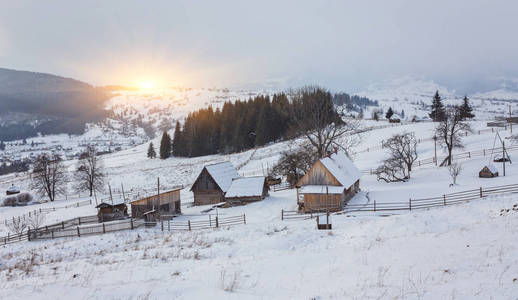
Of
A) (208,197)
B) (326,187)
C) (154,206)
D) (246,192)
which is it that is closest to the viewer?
(326,187)

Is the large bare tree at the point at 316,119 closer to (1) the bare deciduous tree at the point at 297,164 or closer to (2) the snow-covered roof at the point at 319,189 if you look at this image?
(1) the bare deciduous tree at the point at 297,164

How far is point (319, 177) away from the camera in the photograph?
32.5 metres

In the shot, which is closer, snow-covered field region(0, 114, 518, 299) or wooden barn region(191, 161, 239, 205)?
snow-covered field region(0, 114, 518, 299)

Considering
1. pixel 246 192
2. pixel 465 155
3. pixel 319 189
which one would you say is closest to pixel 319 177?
pixel 319 189

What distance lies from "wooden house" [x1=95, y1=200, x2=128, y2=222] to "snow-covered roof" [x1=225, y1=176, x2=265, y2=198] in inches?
480

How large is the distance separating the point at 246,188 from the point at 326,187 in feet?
38.1

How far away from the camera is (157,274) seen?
10492 mm

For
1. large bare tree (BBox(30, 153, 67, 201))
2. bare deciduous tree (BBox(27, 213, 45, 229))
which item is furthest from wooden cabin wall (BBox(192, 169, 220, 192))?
large bare tree (BBox(30, 153, 67, 201))

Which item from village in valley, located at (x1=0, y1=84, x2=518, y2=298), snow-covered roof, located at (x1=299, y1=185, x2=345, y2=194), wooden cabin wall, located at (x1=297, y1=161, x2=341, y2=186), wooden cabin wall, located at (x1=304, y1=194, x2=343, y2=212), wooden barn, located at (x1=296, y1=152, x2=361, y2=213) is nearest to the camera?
village in valley, located at (x1=0, y1=84, x2=518, y2=298)

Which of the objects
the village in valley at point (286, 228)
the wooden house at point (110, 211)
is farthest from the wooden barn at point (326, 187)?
the wooden house at point (110, 211)

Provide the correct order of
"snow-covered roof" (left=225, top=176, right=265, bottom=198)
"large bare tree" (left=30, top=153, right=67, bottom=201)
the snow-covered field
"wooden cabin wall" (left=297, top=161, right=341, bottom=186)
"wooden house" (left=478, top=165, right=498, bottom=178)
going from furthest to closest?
"large bare tree" (left=30, top=153, right=67, bottom=201) < "snow-covered roof" (left=225, top=176, right=265, bottom=198) < "wooden house" (left=478, top=165, right=498, bottom=178) < "wooden cabin wall" (left=297, top=161, right=341, bottom=186) < the snow-covered field

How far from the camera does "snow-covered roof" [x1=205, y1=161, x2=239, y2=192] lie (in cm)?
4203

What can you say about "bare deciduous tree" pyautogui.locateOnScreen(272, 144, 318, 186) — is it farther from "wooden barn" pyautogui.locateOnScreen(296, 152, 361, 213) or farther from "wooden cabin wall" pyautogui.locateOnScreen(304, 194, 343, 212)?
"wooden cabin wall" pyautogui.locateOnScreen(304, 194, 343, 212)

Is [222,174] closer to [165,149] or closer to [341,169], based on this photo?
[341,169]
